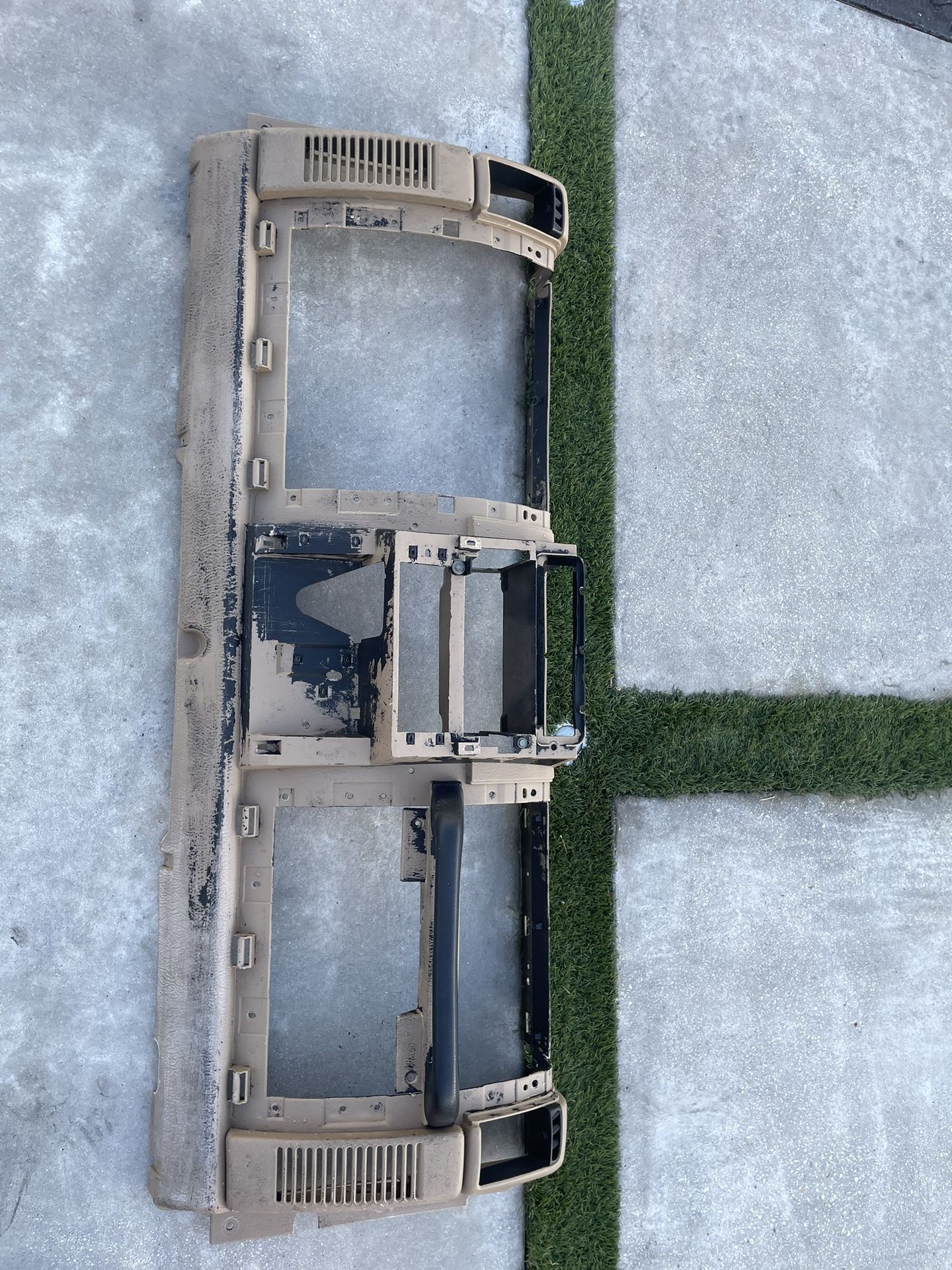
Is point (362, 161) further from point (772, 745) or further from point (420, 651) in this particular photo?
point (772, 745)

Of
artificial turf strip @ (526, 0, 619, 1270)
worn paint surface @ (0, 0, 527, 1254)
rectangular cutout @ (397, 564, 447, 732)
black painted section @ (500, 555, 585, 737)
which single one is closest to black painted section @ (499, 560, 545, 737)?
black painted section @ (500, 555, 585, 737)

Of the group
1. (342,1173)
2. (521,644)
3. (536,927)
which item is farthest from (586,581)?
(342,1173)

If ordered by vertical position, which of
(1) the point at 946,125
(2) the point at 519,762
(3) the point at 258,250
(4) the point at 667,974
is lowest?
(4) the point at 667,974

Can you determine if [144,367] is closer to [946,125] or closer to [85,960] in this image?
[85,960]

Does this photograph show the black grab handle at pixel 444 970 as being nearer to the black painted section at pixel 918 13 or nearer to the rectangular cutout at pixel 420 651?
the rectangular cutout at pixel 420 651

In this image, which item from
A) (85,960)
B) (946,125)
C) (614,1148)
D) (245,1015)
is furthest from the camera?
(946,125)

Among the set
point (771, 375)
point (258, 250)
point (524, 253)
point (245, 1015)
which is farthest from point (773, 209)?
point (245, 1015)

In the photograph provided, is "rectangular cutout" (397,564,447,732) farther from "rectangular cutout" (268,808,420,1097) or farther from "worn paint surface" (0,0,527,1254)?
"worn paint surface" (0,0,527,1254)
